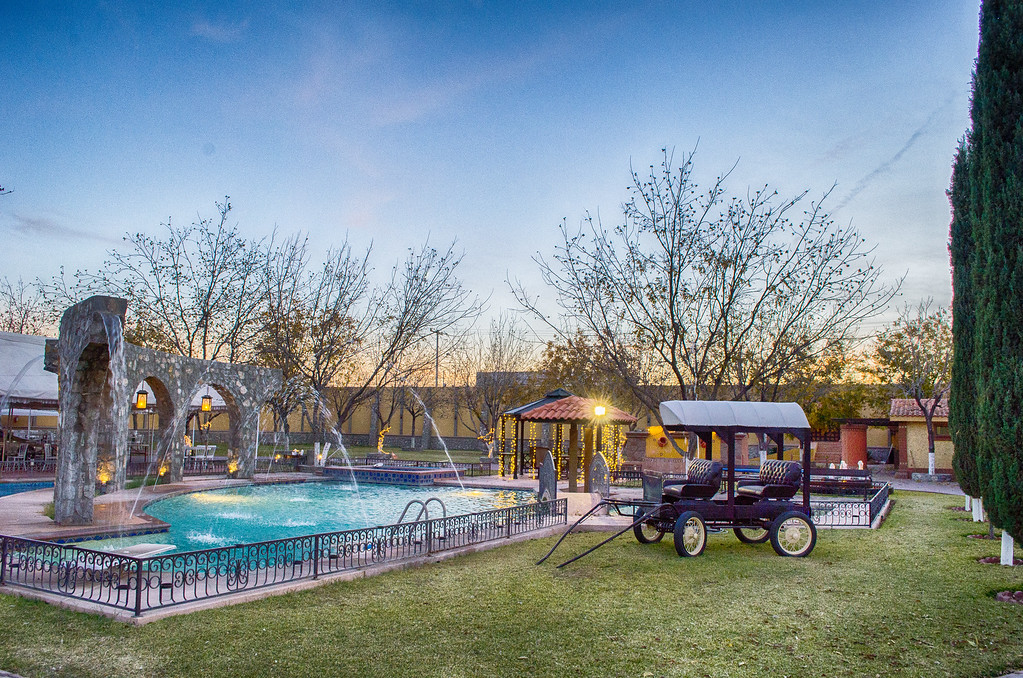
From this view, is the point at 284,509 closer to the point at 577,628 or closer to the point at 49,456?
the point at 577,628

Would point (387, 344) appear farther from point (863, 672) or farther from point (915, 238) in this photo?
point (863, 672)

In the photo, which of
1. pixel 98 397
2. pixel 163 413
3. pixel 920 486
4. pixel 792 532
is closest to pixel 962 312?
pixel 792 532

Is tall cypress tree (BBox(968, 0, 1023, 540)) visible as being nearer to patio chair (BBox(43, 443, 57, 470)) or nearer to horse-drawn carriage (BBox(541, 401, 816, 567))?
horse-drawn carriage (BBox(541, 401, 816, 567))

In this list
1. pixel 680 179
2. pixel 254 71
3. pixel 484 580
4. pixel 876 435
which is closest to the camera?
pixel 484 580

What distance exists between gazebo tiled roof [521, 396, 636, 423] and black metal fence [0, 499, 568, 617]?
6660 mm

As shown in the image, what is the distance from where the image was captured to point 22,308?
35219 millimetres

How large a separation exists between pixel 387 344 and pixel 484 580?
70.3ft

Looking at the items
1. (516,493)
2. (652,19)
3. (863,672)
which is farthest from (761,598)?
(516,493)

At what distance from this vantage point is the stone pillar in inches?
1165

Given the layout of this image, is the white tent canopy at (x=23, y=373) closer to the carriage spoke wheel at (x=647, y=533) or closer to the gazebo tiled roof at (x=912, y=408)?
the carriage spoke wheel at (x=647, y=533)

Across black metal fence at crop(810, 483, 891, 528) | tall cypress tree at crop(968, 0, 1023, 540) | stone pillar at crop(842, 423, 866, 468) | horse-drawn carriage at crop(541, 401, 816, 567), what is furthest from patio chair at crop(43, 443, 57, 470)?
stone pillar at crop(842, 423, 866, 468)

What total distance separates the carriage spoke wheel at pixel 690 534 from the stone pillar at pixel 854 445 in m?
21.9

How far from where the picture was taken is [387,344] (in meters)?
29.2

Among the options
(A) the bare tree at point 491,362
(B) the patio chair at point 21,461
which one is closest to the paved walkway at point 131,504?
(B) the patio chair at point 21,461
